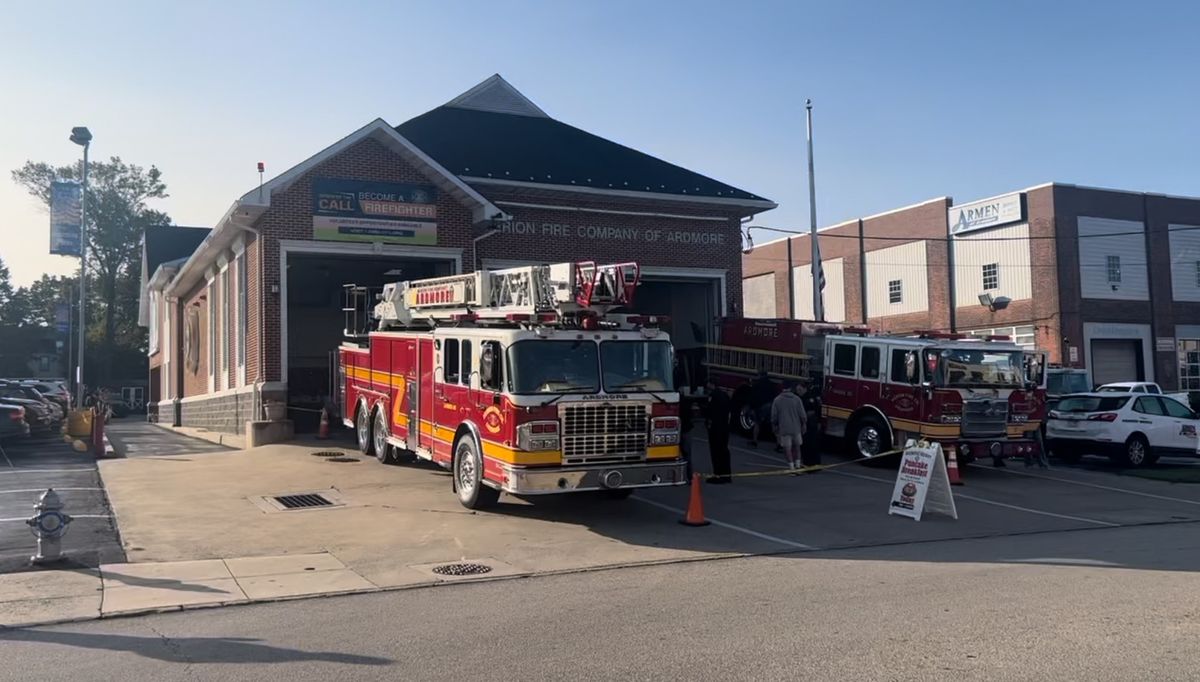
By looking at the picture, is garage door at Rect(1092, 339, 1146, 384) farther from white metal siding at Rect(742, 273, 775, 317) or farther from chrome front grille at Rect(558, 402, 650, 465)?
chrome front grille at Rect(558, 402, 650, 465)

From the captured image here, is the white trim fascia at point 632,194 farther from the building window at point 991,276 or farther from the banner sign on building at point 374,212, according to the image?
the building window at point 991,276

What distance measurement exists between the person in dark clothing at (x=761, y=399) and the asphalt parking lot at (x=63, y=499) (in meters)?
12.3

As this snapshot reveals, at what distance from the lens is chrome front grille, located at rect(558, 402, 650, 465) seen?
1191 centimetres

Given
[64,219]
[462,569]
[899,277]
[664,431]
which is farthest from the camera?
[899,277]

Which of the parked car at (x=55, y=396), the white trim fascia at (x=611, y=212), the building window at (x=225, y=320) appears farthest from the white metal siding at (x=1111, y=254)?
the parked car at (x=55, y=396)

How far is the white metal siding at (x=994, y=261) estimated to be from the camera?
42.0 m

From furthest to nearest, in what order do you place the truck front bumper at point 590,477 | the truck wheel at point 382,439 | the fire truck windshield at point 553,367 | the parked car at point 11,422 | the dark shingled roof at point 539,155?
1. the dark shingled roof at point 539,155
2. the parked car at point 11,422
3. the truck wheel at point 382,439
4. the fire truck windshield at point 553,367
5. the truck front bumper at point 590,477

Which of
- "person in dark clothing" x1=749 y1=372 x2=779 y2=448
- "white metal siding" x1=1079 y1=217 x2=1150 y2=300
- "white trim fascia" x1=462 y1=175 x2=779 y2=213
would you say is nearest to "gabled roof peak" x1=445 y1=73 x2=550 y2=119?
"white trim fascia" x1=462 y1=175 x2=779 y2=213

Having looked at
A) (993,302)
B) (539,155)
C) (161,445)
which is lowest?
(161,445)

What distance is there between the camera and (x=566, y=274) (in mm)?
12461

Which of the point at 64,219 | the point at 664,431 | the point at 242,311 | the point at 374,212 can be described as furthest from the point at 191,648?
the point at 64,219

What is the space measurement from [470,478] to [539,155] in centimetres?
1529

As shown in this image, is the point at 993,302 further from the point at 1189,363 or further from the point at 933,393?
the point at 933,393

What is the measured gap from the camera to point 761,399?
20.6 metres
